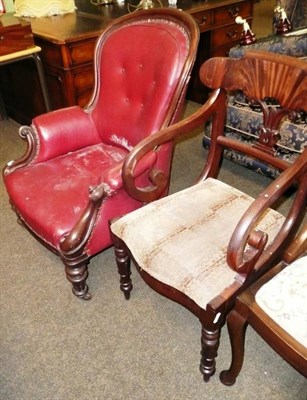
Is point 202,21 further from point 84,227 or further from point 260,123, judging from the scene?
point 84,227

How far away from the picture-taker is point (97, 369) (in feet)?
4.28

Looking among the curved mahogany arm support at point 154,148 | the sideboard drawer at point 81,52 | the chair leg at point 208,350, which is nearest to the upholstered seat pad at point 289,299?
the chair leg at point 208,350

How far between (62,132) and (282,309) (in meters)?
1.23

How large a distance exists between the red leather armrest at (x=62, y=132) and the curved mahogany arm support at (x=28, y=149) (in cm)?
2

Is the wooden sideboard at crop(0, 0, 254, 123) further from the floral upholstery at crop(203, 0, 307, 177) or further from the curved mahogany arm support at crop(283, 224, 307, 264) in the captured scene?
the curved mahogany arm support at crop(283, 224, 307, 264)

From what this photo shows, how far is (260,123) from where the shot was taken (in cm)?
197

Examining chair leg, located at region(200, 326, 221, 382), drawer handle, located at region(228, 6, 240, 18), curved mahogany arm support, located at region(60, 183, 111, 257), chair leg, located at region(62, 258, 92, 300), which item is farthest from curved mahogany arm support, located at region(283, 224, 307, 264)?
drawer handle, located at region(228, 6, 240, 18)

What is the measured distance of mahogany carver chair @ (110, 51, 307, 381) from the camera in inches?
38.6

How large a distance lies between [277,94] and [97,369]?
1138 millimetres

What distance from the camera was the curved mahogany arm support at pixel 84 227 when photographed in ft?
4.22

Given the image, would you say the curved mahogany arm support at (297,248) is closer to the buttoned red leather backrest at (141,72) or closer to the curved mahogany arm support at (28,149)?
the buttoned red leather backrest at (141,72)

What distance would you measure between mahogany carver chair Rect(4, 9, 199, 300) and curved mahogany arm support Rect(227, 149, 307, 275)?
19.6 inches

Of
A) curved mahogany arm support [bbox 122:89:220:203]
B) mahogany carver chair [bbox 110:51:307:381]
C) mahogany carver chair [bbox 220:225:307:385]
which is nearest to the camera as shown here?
mahogany carver chair [bbox 220:225:307:385]

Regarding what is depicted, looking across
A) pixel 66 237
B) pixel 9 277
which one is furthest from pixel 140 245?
pixel 9 277
